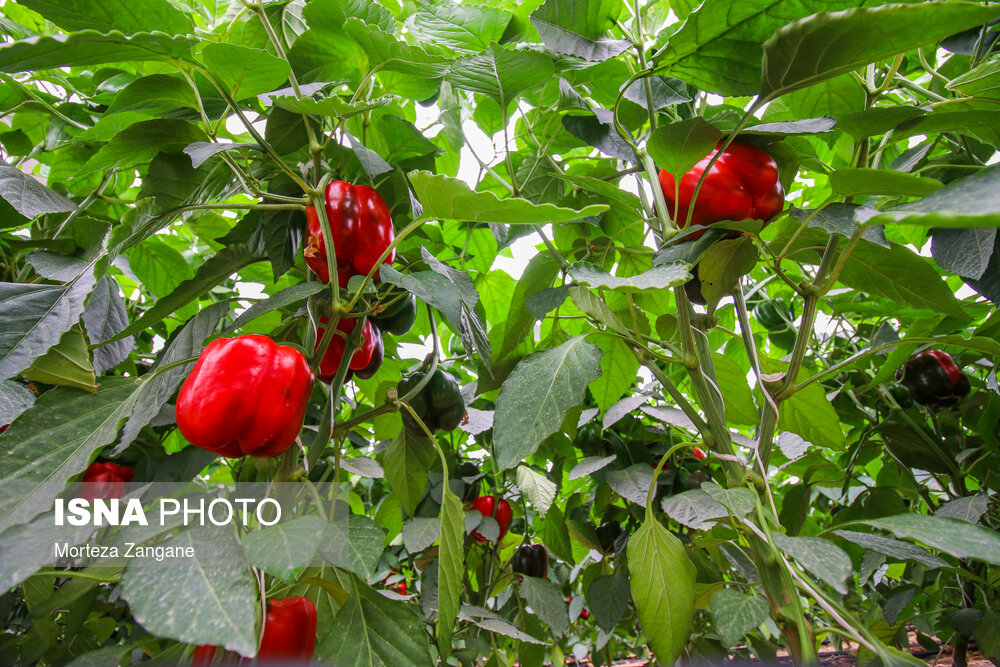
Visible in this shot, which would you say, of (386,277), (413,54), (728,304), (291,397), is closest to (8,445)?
(291,397)

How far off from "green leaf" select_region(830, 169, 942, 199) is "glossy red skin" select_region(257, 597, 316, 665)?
Answer: 59 cm

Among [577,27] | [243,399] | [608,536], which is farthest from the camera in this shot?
[608,536]

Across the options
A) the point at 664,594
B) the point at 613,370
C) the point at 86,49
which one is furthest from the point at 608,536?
the point at 86,49

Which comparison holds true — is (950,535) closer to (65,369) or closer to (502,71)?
(502,71)

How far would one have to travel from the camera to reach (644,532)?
53 centimetres

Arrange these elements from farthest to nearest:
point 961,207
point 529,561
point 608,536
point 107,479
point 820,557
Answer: point 529,561 < point 608,536 < point 107,479 < point 820,557 < point 961,207

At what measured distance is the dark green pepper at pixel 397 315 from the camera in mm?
677

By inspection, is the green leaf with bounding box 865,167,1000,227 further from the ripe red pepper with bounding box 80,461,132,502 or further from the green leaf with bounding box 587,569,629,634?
the ripe red pepper with bounding box 80,461,132,502

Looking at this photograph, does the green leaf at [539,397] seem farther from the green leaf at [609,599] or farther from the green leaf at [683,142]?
the green leaf at [609,599]

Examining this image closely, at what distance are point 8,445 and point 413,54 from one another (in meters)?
0.48

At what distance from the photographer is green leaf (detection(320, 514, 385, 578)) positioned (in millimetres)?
423

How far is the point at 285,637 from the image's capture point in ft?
1.62

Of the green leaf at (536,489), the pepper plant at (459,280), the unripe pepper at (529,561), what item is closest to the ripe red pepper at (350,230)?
the pepper plant at (459,280)

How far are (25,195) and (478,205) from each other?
0.59 metres
